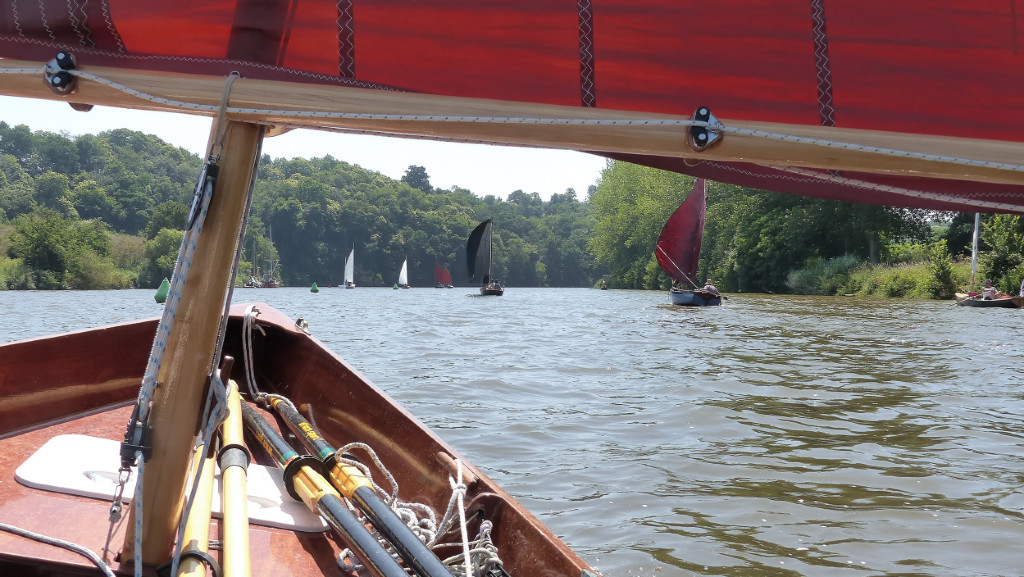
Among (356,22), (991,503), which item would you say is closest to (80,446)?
(356,22)

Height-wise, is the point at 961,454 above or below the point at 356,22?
below

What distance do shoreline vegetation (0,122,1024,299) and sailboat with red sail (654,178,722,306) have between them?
279 inches

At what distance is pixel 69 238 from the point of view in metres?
48.3

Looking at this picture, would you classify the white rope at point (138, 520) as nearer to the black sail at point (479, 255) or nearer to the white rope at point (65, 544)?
the white rope at point (65, 544)

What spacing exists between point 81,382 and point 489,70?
2709 millimetres

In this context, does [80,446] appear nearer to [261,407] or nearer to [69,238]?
[261,407]

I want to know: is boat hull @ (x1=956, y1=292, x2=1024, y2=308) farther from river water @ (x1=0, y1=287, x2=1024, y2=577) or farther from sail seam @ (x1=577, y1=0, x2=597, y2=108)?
sail seam @ (x1=577, y1=0, x2=597, y2=108)

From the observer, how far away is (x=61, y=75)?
122 centimetres

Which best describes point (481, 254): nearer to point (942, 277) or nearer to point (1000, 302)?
point (942, 277)

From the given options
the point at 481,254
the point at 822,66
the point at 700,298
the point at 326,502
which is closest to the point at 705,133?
the point at 822,66

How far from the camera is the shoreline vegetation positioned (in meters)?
32.7

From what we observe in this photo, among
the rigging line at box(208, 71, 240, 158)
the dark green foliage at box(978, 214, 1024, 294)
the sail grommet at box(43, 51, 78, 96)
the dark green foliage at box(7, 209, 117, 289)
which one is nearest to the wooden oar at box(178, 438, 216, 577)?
the rigging line at box(208, 71, 240, 158)

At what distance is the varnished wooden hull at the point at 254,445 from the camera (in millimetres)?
1998

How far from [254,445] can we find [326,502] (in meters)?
1.28
